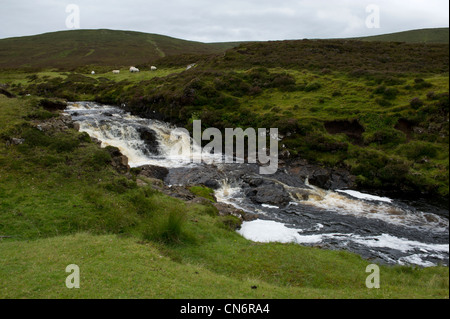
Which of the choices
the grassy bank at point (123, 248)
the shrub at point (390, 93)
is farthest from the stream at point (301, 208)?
the shrub at point (390, 93)

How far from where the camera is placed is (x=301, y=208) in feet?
79.2

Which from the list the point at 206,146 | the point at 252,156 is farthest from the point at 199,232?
the point at 206,146

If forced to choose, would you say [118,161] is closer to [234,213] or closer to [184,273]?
[234,213]

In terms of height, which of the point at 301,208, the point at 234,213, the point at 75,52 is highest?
the point at 75,52

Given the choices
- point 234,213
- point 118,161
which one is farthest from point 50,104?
point 234,213

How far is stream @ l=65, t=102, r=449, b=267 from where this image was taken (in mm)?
16281

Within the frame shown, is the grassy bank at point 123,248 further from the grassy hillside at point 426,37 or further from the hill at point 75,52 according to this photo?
the hill at point 75,52

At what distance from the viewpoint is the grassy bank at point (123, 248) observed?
404 inches

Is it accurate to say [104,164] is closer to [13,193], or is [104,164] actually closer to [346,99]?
[13,193]

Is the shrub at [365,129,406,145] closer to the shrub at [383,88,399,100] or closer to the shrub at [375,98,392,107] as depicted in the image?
the shrub at [375,98,392,107]

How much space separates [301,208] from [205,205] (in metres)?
8.19

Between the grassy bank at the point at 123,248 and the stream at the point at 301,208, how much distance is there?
244 centimetres

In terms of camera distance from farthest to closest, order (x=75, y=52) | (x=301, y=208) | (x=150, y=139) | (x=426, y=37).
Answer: (x=75, y=52), (x=150, y=139), (x=301, y=208), (x=426, y=37)

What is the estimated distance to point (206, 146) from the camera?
40.4m
